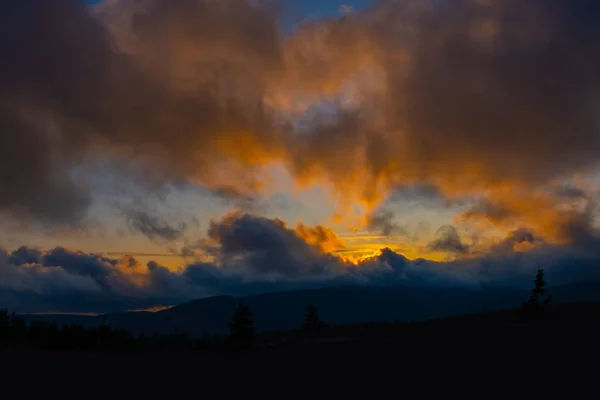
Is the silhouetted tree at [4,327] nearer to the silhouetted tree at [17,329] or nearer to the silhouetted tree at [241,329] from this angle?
the silhouetted tree at [17,329]

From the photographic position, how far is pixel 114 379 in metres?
23.2

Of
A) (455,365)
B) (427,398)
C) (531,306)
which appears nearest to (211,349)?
(455,365)

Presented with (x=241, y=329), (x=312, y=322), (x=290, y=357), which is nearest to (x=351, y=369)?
(x=290, y=357)

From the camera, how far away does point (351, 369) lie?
79.3 ft

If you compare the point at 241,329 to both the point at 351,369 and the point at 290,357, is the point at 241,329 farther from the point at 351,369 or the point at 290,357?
the point at 351,369

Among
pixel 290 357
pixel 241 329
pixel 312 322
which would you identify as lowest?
pixel 312 322

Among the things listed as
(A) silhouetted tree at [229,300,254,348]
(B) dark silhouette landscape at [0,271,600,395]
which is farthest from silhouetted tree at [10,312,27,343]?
(A) silhouetted tree at [229,300,254,348]

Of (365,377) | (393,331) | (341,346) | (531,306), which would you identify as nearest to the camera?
(365,377)

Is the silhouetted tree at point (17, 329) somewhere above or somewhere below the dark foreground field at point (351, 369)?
above

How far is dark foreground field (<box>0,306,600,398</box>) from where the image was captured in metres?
19.7

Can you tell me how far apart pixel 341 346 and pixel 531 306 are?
23.3 meters

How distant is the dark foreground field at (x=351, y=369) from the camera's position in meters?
19.7

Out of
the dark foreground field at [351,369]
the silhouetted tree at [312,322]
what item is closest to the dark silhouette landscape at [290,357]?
the dark foreground field at [351,369]

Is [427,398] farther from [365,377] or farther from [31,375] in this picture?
[31,375]
